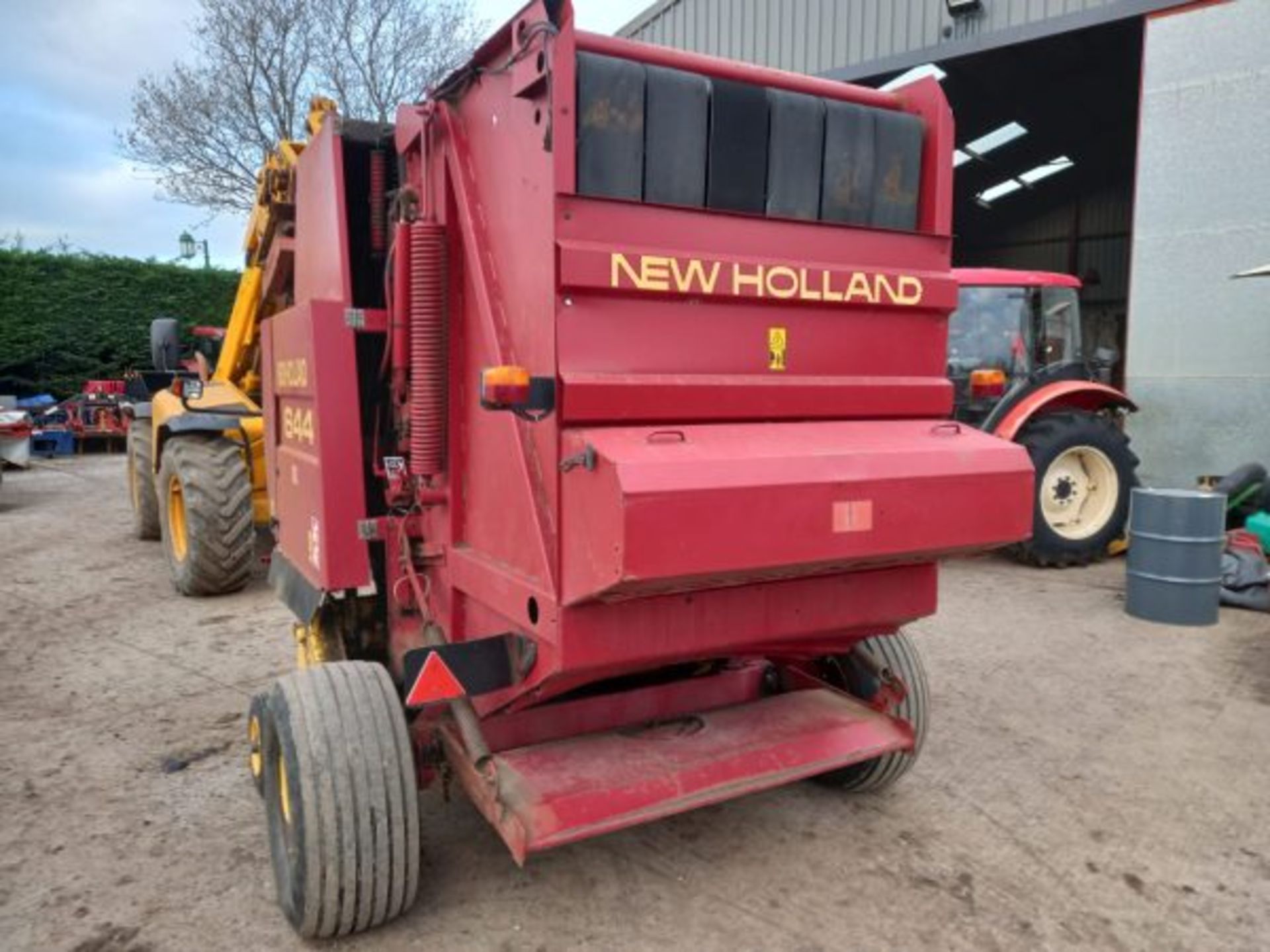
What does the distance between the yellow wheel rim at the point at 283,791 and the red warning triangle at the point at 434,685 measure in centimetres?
40

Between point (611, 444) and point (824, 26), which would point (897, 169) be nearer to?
point (611, 444)

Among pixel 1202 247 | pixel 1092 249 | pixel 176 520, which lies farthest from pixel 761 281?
pixel 1092 249

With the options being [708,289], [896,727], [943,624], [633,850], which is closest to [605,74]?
[708,289]

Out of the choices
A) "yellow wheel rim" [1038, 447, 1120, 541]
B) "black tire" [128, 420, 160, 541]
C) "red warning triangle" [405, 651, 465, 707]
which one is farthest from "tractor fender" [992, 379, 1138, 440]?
"black tire" [128, 420, 160, 541]

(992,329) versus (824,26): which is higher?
(824,26)

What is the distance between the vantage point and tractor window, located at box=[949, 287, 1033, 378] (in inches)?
315

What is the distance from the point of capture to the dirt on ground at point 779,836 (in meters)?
2.76

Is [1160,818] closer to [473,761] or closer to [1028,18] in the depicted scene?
[473,761]

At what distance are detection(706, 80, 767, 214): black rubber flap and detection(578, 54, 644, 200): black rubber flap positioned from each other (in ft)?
0.78

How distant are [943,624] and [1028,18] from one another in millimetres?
6396

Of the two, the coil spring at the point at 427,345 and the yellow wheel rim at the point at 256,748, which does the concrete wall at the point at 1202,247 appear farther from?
the yellow wheel rim at the point at 256,748

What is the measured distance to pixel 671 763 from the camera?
2.83 metres

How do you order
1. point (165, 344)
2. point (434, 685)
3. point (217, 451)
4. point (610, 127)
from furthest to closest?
1. point (217, 451)
2. point (165, 344)
3. point (434, 685)
4. point (610, 127)

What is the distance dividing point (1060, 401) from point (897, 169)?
18.1ft
